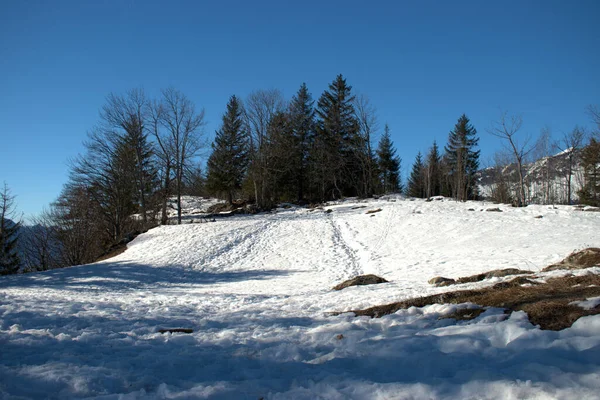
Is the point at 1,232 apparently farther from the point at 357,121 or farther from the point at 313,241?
the point at 357,121

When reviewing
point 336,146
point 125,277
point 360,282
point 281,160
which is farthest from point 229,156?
point 360,282

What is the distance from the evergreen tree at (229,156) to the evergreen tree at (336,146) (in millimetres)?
8371

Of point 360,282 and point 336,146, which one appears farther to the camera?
point 336,146

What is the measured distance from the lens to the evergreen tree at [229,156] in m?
33.5

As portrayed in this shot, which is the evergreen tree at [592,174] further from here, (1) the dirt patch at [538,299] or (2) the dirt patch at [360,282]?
(1) the dirt patch at [538,299]

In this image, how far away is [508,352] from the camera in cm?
285

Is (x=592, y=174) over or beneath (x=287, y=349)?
over

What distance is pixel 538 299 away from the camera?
395 centimetres

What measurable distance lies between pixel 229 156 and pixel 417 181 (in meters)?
28.8

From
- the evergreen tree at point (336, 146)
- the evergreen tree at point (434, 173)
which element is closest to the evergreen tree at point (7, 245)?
the evergreen tree at point (336, 146)

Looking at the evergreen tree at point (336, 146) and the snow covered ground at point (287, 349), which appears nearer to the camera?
the snow covered ground at point (287, 349)

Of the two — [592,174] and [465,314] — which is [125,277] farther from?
[592,174]

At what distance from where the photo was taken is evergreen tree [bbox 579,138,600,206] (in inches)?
1020

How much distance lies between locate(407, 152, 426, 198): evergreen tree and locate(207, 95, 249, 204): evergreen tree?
2618 centimetres
